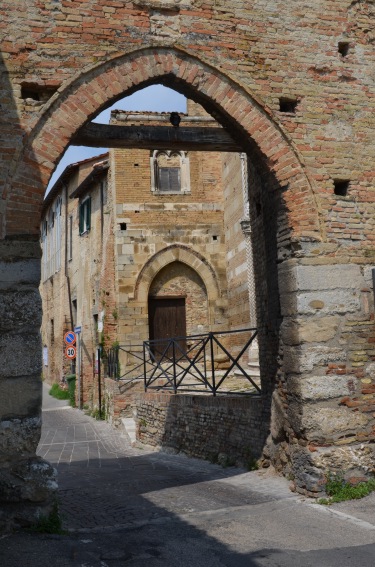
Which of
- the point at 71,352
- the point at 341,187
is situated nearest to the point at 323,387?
the point at 341,187

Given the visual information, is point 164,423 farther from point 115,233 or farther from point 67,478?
point 115,233

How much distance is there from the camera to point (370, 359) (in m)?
6.22

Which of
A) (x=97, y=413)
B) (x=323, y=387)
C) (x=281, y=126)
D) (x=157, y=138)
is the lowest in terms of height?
(x=97, y=413)

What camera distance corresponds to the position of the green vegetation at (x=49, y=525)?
4.86 m

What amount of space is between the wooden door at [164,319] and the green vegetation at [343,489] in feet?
33.9

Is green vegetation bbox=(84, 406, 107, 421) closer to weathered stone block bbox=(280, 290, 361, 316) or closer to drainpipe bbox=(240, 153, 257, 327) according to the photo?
drainpipe bbox=(240, 153, 257, 327)

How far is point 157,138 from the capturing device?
7.09 metres

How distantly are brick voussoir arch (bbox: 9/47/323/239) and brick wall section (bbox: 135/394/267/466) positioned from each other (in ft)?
9.44

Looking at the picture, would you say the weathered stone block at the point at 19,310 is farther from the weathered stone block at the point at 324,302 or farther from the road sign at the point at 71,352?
the road sign at the point at 71,352

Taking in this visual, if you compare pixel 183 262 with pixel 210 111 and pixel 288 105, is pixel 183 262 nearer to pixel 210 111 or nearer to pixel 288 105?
pixel 210 111

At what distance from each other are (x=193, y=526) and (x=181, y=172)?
12.7 meters

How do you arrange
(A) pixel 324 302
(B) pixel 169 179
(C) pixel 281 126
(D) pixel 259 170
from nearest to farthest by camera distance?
(A) pixel 324 302 < (C) pixel 281 126 < (D) pixel 259 170 < (B) pixel 169 179

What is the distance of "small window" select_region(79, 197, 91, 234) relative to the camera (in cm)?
1944

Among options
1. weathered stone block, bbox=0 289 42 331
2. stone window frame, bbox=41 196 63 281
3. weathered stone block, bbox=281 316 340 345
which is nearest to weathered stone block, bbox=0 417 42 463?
weathered stone block, bbox=0 289 42 331
